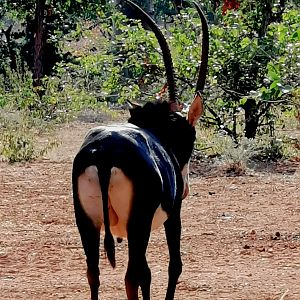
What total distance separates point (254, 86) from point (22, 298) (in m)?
8.00

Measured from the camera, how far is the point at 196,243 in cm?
749

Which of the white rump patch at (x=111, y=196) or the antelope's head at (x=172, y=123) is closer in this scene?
the white rump patch at (x=111, y=196)

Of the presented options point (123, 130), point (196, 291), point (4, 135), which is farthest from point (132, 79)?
point (123, 130)

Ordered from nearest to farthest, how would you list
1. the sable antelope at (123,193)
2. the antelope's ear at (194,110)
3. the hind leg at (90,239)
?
the sable antelope at (123,193) < the hind leg at (90,239) < the antelope's ear at (194,110)

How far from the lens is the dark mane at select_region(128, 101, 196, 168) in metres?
5.37

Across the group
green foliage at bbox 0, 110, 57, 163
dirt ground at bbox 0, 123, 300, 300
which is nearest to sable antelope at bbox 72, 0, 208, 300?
dirt ground at bbox 0, 123, 300, 300

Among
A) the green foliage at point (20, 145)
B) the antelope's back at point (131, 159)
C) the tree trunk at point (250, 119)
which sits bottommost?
the green foliage at point (20, 145)

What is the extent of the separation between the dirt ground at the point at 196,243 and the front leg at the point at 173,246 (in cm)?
37

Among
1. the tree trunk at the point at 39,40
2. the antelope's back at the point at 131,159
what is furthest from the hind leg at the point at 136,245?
the tree trunk at the point at 39,40

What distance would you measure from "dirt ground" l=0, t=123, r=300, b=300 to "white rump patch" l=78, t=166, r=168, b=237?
140 cm

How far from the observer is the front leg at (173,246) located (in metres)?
5.32

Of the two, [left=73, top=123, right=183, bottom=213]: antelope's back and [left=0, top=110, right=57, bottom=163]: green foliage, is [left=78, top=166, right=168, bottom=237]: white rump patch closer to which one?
[left=73, top=123, right=183, bottom=213]: antelope's back

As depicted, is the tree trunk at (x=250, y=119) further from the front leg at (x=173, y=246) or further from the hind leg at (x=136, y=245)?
the hind leg at (x=136, y=245)

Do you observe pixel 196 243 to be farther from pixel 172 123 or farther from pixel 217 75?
pixel 217 75
